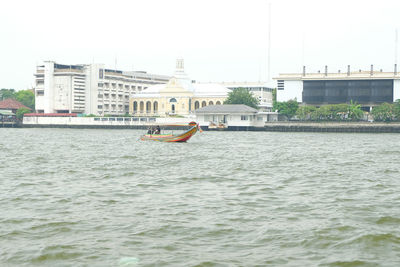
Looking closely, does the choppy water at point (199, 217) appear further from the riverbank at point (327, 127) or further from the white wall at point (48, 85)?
the white wall at point (48, 85)

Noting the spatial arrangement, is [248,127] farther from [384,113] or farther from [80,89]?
[80,89]

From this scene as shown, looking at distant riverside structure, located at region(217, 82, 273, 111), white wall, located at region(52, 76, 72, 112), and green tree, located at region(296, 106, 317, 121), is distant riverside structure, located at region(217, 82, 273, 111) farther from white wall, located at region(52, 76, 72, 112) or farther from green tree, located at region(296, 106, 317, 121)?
white wall, located at region(52, 76, 72, 112)

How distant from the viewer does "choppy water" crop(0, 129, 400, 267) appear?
13.4 metres

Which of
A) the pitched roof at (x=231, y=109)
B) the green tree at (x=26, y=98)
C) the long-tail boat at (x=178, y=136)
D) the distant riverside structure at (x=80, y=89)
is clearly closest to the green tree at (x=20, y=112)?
the distant riverside structure at (x=80, y=89)

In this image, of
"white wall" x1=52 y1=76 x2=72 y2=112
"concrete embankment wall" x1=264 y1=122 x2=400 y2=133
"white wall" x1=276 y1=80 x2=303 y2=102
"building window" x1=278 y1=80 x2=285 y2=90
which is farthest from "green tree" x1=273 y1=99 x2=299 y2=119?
"white wall" x1=52 y1=76 x2=72 y2=112

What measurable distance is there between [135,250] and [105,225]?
289cm

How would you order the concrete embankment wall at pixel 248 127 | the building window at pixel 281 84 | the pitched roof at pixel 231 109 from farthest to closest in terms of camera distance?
the building window at pixel 281 84, the pitched roof at pixel 231 109, the concrete embankment wall at pixel 248 127

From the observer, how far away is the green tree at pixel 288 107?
12950 cm

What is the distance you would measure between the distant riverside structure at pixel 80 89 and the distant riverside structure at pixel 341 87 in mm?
52550

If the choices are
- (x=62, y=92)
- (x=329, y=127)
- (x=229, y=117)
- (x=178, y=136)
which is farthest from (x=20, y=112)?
(x=178, y=136)

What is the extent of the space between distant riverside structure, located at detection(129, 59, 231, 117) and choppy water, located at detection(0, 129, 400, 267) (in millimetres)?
126031

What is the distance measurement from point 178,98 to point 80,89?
92.8 ft

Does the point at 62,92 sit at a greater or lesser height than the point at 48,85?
lesser

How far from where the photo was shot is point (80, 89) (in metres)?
161
